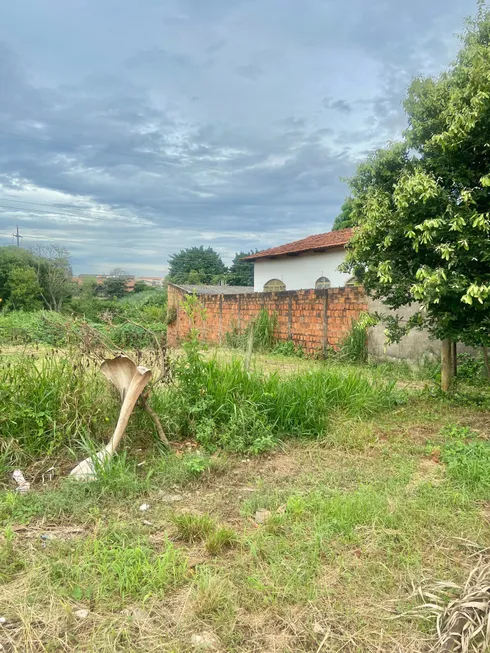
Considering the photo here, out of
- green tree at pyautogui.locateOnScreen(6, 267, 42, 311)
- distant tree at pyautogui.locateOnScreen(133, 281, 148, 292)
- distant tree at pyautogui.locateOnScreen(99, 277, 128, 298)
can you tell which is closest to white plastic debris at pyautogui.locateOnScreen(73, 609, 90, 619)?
green tree at pyautogui.locateOnScreen(6, 267, 42, 311)

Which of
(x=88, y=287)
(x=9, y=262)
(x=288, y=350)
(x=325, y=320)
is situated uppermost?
(x=9, y=262)

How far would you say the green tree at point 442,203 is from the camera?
13.6 feet

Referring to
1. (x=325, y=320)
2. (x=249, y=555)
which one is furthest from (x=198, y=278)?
(x=249, y=555)

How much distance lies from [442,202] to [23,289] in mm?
24090

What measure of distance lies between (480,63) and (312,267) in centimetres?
1390

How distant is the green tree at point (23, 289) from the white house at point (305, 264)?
12029 millimetres

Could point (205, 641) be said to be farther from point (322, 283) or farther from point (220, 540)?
point (322, 283)

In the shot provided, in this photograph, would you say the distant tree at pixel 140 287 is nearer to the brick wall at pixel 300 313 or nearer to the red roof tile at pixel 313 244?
the red roof tile at pixel 313 244

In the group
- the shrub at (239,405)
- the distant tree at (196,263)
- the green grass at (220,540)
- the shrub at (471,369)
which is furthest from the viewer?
the distant tree at (196,263)

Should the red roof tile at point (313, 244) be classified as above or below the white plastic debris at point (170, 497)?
above

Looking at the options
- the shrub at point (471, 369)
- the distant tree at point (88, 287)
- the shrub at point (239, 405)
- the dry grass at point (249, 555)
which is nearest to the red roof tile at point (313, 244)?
the shrub at point (471, 369)

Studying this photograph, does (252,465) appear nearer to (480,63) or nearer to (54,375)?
(54,375)

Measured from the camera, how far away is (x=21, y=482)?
3.00 meters

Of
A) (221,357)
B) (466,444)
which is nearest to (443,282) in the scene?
(466,444)
